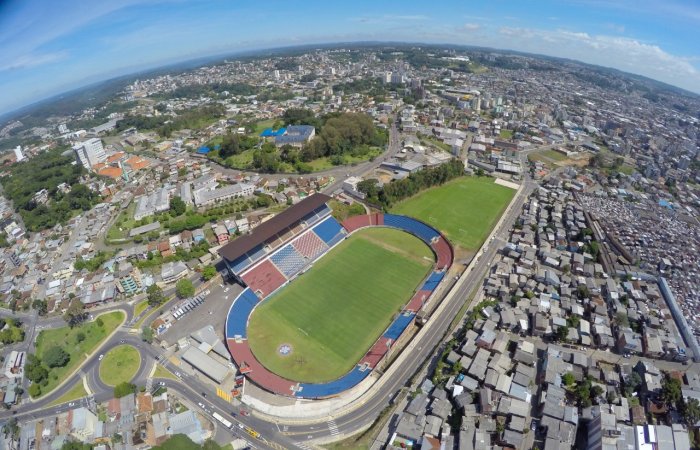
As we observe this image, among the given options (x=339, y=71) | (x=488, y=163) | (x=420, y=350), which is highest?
(x=339, y=71)

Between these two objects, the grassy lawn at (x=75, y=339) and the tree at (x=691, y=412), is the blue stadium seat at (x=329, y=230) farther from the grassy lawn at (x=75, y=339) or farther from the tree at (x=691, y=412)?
the tree at (x=691, y=412)

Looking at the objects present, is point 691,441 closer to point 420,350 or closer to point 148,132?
point 420,350

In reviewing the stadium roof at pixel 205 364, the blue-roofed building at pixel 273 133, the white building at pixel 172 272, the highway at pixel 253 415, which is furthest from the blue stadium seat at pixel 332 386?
the blue-roofed building at pixel 273 133

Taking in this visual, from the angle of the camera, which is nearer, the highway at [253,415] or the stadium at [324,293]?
the highway at [253,415]

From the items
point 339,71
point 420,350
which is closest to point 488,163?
point 420,350

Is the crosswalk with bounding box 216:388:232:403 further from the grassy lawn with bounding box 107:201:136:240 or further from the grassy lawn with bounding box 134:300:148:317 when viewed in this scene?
the grassy lawn with bounding box 107:201:136:240
